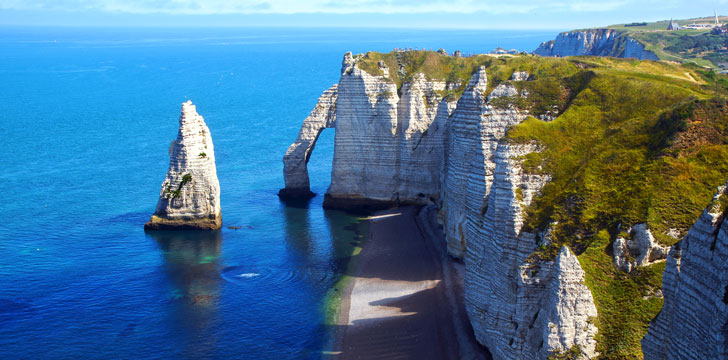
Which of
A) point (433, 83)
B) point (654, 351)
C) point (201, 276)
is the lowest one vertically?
point (201, 276)

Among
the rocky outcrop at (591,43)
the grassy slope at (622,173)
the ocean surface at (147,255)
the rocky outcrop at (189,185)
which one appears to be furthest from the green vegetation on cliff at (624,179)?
the rocky outcrop at (591,43)

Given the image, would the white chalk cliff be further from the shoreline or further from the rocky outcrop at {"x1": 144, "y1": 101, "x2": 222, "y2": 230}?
the rocky outcrop at {"x1": 144, "y1": 101, "x2": 222, "y2": 230}

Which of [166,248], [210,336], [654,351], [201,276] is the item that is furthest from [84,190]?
[654,351]

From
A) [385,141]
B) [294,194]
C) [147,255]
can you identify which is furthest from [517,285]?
[294,194]

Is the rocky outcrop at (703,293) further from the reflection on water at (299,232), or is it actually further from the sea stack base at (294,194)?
the sea stack base at (294,194)

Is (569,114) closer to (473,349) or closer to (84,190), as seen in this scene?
(473,349)

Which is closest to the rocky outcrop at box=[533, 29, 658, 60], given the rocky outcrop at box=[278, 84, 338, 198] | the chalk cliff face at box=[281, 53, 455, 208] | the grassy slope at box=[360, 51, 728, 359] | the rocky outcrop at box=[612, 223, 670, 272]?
the rocky outcrop at box=[278, 84, 338, 198]
